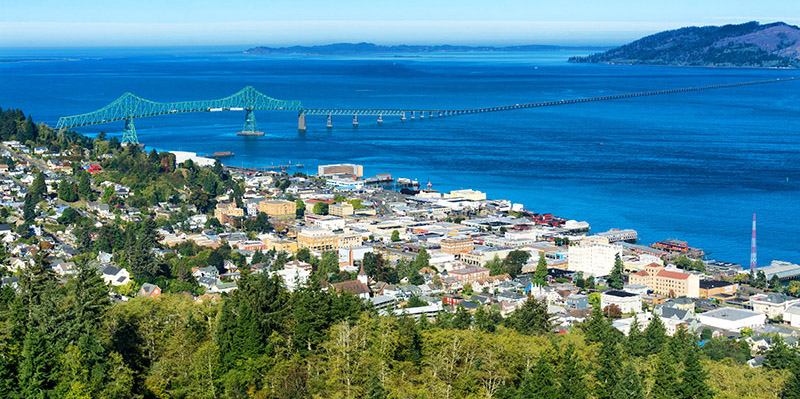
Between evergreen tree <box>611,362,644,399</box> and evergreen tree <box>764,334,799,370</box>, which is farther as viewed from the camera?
evergreen tree <box>764,334,799,370</box>

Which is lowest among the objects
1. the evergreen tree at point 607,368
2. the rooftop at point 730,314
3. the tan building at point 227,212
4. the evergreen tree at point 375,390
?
the rooftop at point 730,314

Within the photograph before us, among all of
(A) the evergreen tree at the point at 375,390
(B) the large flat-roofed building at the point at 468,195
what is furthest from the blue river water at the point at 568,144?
(A) the evergreen tree at the point at 375,390

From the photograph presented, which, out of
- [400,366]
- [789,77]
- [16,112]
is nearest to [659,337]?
[400,366]

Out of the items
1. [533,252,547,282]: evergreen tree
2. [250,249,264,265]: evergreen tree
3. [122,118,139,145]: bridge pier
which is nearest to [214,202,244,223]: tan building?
[250,249,264,265]: evergreen tree

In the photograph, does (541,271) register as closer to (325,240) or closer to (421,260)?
(421,260)

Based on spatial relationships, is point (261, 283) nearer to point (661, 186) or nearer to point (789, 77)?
point (661, 186)

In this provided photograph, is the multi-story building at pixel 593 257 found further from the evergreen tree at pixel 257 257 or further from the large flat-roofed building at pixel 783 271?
A: the evergreen tree at pixel 257 257

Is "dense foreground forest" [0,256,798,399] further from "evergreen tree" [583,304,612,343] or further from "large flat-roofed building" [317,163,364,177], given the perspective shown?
"large flat-roofed building" [317,163,364,177]
